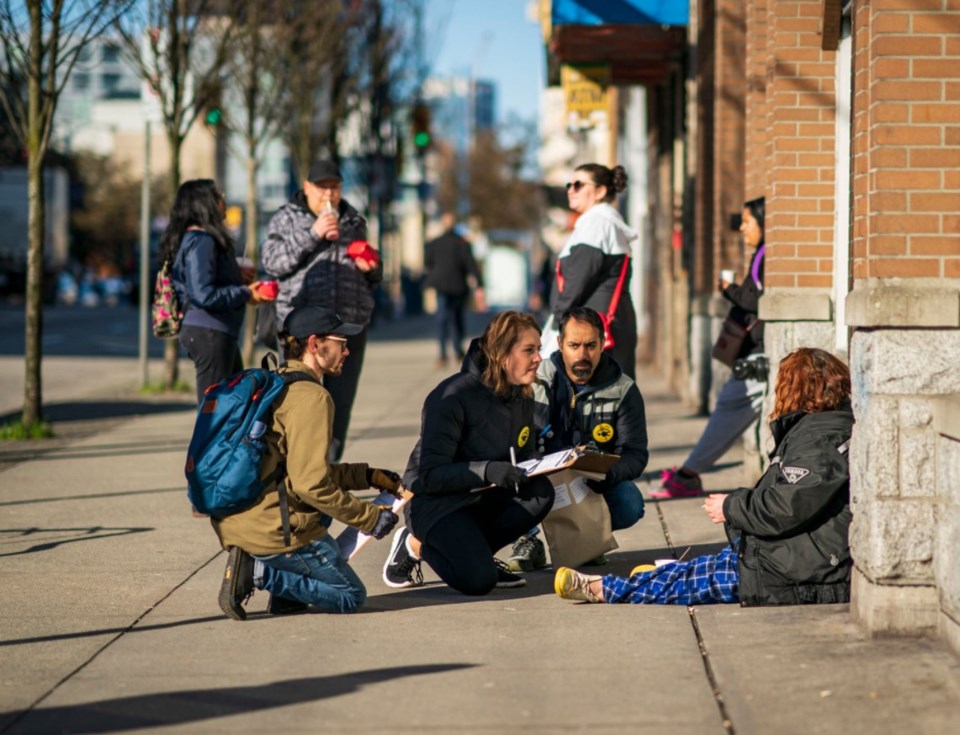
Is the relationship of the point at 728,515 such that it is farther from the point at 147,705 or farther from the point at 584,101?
the point at 584,101

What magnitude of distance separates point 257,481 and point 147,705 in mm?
1279

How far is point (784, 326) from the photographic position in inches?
345

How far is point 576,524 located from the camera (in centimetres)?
705

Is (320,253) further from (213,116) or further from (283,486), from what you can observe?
(213,116)

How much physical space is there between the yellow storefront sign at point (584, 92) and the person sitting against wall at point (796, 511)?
1313cm

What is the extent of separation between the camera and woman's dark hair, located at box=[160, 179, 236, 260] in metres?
9.07

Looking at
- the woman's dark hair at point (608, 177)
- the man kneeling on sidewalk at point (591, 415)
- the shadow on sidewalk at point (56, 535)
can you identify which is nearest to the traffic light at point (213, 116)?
the woman's dark hair at point (608, 177)

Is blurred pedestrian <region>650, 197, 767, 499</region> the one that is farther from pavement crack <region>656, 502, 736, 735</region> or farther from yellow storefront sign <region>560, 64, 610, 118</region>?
yellow storefront sign <region>560, 64, 610, 118</region>

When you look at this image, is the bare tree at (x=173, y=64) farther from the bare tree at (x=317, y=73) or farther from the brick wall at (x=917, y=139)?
the brick wall at (x=917, y=139)

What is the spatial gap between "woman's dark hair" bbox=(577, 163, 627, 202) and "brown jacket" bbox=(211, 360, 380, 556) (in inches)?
133

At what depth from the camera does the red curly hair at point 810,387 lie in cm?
618

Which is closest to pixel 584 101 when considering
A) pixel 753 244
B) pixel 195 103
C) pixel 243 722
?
pixel 195 103

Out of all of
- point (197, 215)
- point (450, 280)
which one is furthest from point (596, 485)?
point (450, 280)

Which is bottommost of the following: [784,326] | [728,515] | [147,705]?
[147,705]
